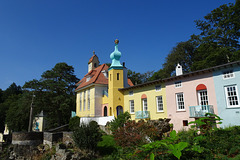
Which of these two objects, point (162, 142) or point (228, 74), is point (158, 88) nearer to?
point (228, 74)

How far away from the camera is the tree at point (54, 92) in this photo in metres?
34.4

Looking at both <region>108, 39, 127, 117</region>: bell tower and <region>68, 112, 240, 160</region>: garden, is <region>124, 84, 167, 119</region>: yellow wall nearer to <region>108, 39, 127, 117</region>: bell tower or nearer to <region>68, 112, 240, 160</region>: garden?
<region>108, 39, 127, 117</region>: bell tower

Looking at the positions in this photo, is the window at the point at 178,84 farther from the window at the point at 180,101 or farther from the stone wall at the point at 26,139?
the stone wall at the point at 26,139

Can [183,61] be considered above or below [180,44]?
below

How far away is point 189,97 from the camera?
53.7 ft

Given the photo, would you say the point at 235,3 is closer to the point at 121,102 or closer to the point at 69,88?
the point at 121,102

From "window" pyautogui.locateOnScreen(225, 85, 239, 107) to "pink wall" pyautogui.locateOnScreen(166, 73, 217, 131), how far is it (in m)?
0.99

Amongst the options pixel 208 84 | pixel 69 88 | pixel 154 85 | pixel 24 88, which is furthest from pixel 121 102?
pixel 24 88

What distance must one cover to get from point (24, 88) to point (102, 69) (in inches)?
643

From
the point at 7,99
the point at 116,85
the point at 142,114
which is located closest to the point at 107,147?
the point at 142,114

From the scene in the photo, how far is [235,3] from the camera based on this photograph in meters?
25.8

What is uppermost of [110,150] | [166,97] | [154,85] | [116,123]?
[154,85]

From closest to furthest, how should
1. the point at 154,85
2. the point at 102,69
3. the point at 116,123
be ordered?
the point at 116,123, the point at 154,85, the point at 102,69

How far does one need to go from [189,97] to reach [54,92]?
91.1 feet
